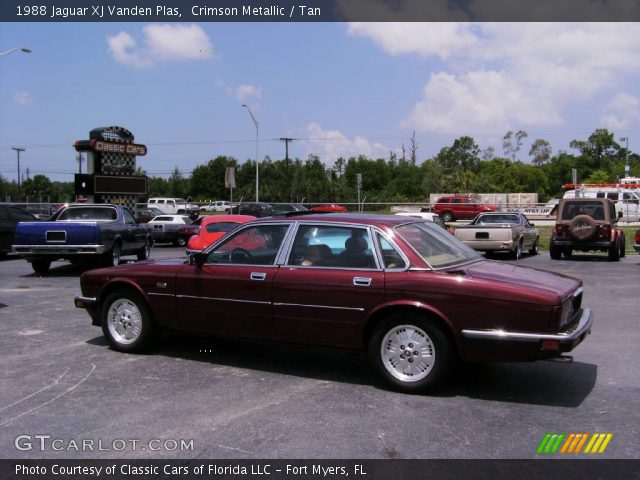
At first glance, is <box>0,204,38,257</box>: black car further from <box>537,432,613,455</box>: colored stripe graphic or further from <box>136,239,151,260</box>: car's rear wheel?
<box>537,432,613,455</box>: colored stripe graphic

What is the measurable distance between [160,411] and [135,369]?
138 cm

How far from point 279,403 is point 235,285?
55.0 inches

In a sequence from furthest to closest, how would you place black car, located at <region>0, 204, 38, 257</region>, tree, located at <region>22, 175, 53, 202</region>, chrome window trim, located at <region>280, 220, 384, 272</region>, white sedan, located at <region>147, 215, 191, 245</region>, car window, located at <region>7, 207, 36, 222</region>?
tree, located at <region>22, 175, 53, 202</region>, white sedan, located at <region>147, 215, 191, 245</region>, car window, located at <region>7, 207, 36, 222</region>, black car, located at <region>0, 204, 38, 257</region>, chrome window trim, located at <region>280, 220, 384, 272</region>

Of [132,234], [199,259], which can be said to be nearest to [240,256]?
[199,259]

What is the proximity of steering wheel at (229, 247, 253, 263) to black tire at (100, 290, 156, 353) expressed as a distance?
1123 mm

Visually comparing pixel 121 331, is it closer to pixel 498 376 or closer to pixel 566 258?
pixel 498 376

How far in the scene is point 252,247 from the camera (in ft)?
20.5

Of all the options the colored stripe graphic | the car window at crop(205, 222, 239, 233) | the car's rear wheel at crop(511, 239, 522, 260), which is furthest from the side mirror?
the car's rear wheel at crop(511, 239, 522, 260)

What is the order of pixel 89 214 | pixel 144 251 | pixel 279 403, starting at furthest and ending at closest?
pixel 144 251, pixel 89 214, pixel 279 403

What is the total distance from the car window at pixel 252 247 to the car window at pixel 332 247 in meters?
0.22

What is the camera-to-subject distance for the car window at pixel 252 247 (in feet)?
20.2

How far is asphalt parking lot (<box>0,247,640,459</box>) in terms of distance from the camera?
168 inches

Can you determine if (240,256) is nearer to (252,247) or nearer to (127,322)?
(252,247)

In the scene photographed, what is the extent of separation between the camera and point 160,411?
4918 mm
